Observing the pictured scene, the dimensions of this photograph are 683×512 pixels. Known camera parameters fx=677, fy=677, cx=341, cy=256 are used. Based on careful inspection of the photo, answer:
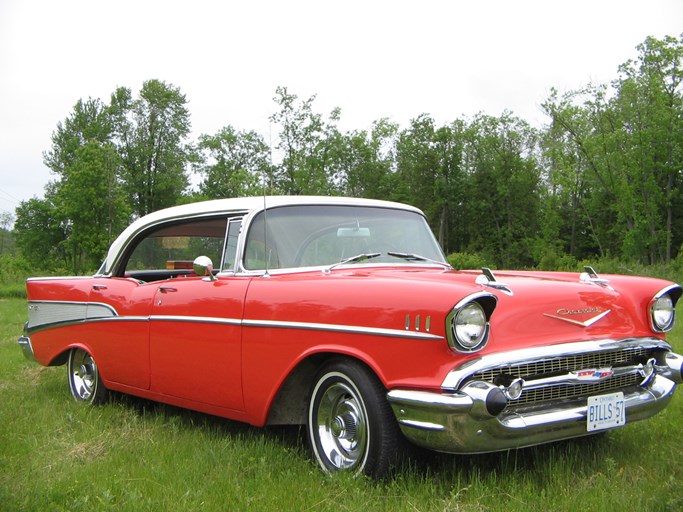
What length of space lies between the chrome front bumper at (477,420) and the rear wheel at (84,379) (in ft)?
10.4

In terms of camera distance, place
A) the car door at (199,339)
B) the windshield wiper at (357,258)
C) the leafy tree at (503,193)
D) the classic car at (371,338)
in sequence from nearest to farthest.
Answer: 1. the classic car at (371,338)
2. the car door at (199,339)
3. the windshield wiper at (357,258)
4. the leafy tree at (503,193)

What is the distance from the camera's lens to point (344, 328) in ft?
10.7

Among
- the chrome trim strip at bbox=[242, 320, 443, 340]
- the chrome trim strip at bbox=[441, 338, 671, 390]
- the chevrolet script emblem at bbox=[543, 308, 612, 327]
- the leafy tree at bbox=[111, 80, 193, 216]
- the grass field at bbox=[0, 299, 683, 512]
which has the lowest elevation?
the grass field at bbox=[0, 299, 683, 512]

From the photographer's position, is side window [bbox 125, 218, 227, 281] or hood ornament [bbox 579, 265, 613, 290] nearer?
hood ornament [bbox 579, 265, 613, 290]

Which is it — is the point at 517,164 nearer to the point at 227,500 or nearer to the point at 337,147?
the point at 337,147

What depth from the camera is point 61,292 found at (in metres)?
5.60

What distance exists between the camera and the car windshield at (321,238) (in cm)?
413

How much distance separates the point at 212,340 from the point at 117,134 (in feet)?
157

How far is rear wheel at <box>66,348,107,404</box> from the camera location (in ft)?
17.4

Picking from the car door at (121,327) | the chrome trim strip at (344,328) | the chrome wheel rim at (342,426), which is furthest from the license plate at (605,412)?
the car door at (121,327)

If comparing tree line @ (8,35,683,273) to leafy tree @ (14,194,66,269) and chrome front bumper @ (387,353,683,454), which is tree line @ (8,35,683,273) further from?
chrome front bumper @ (387,353,683,454)

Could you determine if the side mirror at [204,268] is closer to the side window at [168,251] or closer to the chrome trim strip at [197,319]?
the chrome trim strip at [197,319]

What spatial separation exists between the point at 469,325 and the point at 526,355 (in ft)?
0.98

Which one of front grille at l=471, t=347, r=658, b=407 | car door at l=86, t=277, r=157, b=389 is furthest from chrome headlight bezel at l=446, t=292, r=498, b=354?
car door at l=86, t=277, r=157, b=389
